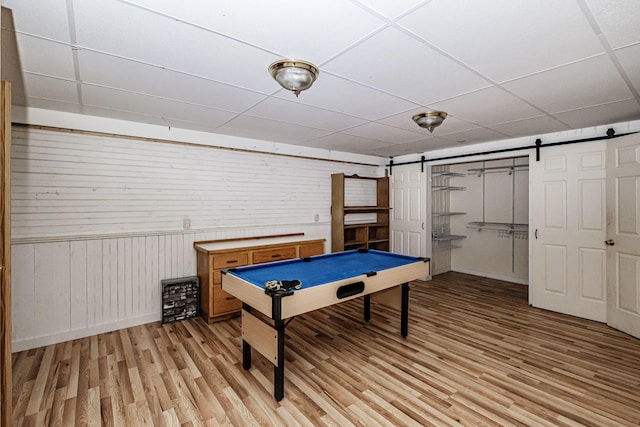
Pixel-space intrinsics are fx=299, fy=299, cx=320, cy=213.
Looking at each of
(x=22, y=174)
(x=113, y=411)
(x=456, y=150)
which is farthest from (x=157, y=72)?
(x=456, y=150)

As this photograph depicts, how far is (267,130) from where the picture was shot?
4.03 meters

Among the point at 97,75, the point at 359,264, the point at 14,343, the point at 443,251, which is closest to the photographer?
the point at 97,75

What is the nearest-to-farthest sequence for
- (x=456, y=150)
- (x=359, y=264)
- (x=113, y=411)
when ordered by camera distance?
1. (x=113, y=411)
2. (x=359, y=264)
3. (x=456, y=150)

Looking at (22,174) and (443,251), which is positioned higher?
(22,174)

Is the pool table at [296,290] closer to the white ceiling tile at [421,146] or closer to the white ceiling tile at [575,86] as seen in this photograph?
the white ceiling tile at [575,86]

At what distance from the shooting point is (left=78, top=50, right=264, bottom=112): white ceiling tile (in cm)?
214

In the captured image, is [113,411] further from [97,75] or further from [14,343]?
[97,75]

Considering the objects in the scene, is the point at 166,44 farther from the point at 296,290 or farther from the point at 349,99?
the point at 296,290

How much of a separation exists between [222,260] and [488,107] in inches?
136

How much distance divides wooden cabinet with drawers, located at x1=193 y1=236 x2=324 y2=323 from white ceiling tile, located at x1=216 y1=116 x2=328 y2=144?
5.11 feet

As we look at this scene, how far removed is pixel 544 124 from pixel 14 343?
635 cm

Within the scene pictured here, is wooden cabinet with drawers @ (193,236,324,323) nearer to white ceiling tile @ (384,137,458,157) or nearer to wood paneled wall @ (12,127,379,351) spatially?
wood paneled wall @ (12,127,379,351)

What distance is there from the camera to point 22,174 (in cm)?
305

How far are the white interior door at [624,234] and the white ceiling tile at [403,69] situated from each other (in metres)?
2.40
